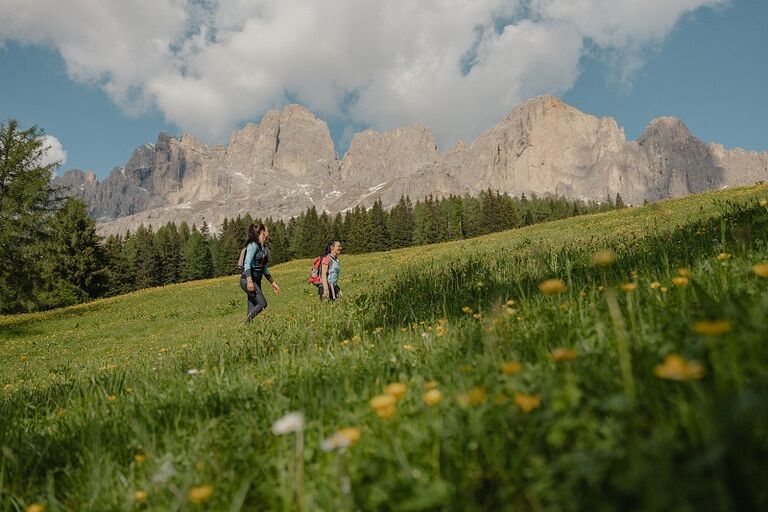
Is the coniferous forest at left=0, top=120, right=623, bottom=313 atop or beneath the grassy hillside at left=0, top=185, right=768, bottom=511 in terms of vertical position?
atop

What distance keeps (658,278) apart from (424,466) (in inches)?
134

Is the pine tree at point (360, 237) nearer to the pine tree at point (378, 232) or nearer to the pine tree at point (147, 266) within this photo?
the pine tree at point (378, 232)

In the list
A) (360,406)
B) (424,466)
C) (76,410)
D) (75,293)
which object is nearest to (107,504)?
(360,406)

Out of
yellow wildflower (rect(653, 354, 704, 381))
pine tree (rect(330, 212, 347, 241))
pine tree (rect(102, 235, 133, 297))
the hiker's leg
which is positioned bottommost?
the hiker's leg

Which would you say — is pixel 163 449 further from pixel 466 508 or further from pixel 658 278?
pixel 658 278

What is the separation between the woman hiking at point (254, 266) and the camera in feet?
36.1

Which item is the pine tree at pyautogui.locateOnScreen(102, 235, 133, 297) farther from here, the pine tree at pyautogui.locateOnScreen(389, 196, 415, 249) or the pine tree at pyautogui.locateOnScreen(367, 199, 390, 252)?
the pine tree at pyautogui.locateOnScreen(389, 196, 415, 249)

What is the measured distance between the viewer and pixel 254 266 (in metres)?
11.4

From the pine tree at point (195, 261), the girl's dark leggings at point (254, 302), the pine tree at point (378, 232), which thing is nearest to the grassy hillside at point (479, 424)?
the girl's dark leggings at point (254, 302)

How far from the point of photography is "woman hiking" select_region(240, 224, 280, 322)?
1101cm

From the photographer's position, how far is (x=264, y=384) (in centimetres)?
310

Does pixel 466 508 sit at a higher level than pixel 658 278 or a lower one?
lower

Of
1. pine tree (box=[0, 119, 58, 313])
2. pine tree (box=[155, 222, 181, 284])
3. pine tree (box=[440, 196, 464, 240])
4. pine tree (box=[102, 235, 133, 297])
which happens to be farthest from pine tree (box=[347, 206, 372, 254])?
pine tree (box=[0, 119, 58, 313])

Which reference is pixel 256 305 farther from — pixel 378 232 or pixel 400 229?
pixel 400 229
